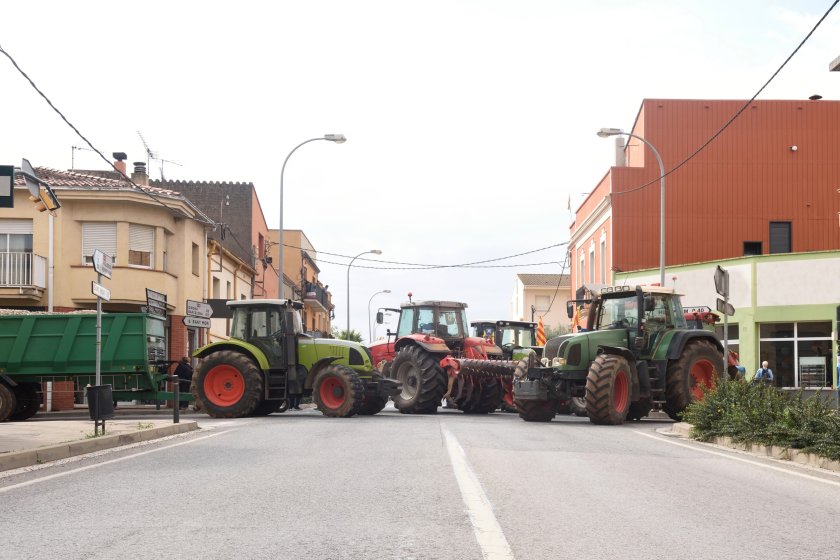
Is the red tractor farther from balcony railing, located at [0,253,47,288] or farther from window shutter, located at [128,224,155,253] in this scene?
balcony railing, located at [0,253,47,288]

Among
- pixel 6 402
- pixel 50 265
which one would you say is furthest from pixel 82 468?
pixel 50 265

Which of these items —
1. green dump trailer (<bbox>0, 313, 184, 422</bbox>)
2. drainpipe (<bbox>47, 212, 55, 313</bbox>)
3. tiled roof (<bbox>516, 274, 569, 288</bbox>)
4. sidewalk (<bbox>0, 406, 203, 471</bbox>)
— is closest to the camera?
sidewalk (<bbox>0, 406, 203, 471</bbox>)

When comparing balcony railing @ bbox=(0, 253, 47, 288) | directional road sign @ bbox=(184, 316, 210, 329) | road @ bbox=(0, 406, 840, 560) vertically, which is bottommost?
road @ bbox=(0, 406, 840, 560)

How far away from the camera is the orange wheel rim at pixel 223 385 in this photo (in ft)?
69.7

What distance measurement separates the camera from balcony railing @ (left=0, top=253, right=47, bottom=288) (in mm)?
29328

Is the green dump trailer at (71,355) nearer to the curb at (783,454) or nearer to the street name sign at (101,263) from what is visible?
the street name sign at (101,263)

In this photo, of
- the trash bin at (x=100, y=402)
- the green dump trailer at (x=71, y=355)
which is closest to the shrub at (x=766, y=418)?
the trash bin at (x=100, y=402)

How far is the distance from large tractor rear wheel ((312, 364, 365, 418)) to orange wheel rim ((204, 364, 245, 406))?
5.36ft

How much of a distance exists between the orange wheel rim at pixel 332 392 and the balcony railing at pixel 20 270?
1262 cm

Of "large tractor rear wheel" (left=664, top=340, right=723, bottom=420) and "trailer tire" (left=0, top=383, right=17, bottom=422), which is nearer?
"large tractor rear wheel" (left=664, top=340, right=723, bottom=420)

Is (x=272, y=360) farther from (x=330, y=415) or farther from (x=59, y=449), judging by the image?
(x=59, y=449)

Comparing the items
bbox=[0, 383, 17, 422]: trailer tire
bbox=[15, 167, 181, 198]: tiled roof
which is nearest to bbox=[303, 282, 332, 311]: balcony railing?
bbox=[15, 167, 181, 198]: tiled roof

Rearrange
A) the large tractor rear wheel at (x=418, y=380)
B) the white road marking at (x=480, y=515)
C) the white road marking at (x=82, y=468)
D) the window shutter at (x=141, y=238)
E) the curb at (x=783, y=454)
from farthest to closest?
the window shutter at (x=141, y=238) < the large tractor rear wheel at (x=418, y=380) < the curb at (x=783, y=454) < the white road marking at (x=82, y=468) < the white road marking at (x=480, y=515)

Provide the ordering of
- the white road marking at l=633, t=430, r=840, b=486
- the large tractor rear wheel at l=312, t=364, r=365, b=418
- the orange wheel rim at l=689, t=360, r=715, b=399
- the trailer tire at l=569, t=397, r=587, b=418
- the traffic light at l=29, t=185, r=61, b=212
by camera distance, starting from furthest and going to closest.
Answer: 1. the trailer tire at l=569, t=397, r=587, b=418
2. the large tractor rear wheel at l=312, t=364, r=365, b=418
3. the orange wheel rim at l=689, t=360, r=715, b=399
4. the traffic light at l=29, t=185, r=61, b=212
5. the white road marking at l=633, t=430, r=840, b=486
